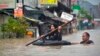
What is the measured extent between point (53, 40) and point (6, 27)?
15.0 m

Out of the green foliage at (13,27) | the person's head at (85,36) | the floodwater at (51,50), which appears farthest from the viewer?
the green foliage at (13,27)

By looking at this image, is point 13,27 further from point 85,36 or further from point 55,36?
point 85,36

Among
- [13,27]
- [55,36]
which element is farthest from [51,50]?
[13,27]

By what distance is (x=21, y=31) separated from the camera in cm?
4338

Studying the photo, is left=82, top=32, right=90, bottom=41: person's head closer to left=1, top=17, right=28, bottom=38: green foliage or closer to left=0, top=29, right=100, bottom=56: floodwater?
left=0, top=29, right=100, bottom=56: floodwater

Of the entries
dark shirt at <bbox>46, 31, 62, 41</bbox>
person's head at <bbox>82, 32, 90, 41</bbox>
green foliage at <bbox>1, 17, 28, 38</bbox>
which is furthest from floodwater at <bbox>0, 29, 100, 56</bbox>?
green foliage at <bbox>1, 17, 28, 38</bbox>

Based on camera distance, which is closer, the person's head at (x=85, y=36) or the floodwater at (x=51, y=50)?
the floodwater at (x=51, y=50)

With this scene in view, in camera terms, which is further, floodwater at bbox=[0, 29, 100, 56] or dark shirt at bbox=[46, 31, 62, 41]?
dark shirt at bbox=[46, 31, 62, 41]

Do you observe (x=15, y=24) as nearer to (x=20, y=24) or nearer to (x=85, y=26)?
(x=20, y=24)

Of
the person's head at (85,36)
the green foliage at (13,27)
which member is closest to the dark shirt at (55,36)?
the person's head at (85,36)

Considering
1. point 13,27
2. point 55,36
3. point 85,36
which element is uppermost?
point 85,36

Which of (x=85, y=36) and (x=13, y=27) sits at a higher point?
(x=85, y=36)

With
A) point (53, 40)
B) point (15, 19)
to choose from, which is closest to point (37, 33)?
point (15, 19)

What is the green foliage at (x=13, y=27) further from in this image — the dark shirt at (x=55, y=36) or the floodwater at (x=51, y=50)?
the floodwater at (x=51, y=50)
